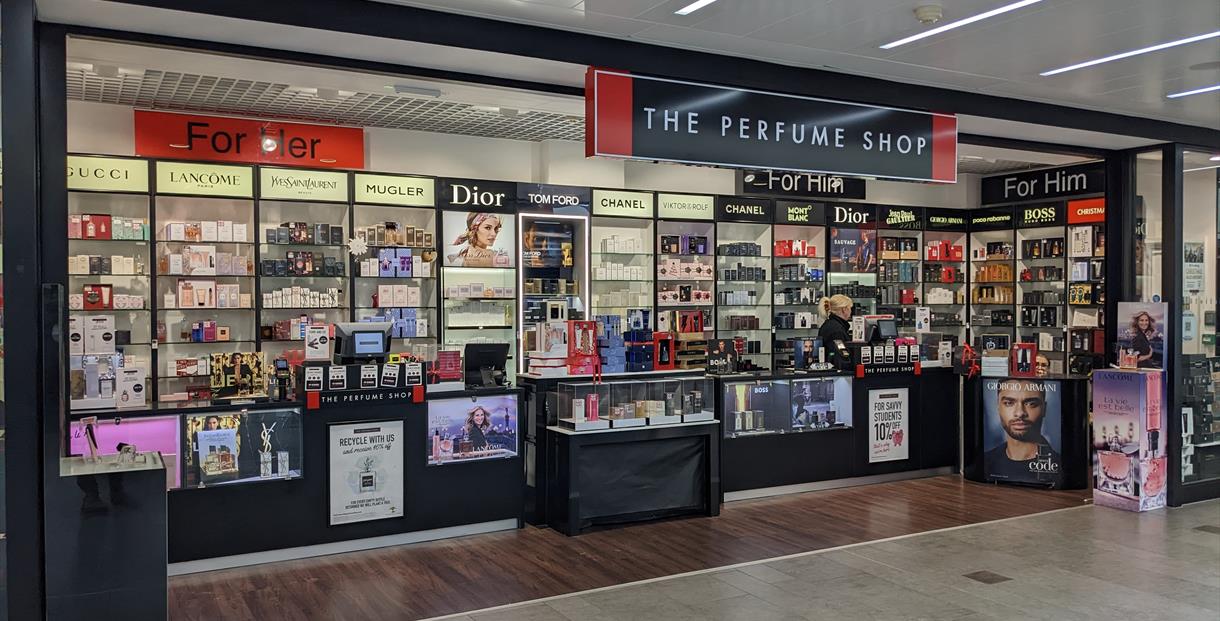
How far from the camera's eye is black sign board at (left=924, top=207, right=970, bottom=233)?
11859mm

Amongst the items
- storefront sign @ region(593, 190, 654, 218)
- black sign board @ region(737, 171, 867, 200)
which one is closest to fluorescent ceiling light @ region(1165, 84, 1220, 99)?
black sign board @ region(737, 171, 867, 200)

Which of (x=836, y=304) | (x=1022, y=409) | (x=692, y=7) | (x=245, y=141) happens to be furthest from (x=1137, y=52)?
(x=245, y=141)

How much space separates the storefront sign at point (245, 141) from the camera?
782cm

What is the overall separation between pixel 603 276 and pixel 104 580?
656 cm

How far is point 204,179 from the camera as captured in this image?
8.05 meters

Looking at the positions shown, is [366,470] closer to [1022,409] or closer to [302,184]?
[302,184]

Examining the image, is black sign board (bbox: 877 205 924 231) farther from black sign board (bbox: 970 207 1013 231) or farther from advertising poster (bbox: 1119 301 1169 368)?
advertising poster (bbox: 1119 301 1169 368)

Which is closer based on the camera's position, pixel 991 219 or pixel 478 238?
pixel 478 238

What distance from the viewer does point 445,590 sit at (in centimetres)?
527

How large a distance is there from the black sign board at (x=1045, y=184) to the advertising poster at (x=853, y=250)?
187cm

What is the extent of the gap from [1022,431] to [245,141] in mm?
7405

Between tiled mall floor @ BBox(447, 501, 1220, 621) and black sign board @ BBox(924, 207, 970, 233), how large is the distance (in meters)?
5.84

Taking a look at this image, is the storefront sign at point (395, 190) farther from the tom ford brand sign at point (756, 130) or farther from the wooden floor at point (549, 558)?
the tom ford brand sign at point (756, 130)

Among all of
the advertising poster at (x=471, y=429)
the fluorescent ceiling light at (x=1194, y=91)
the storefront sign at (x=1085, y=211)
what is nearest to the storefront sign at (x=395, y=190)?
the advertising poster at (x=471, y=429)
